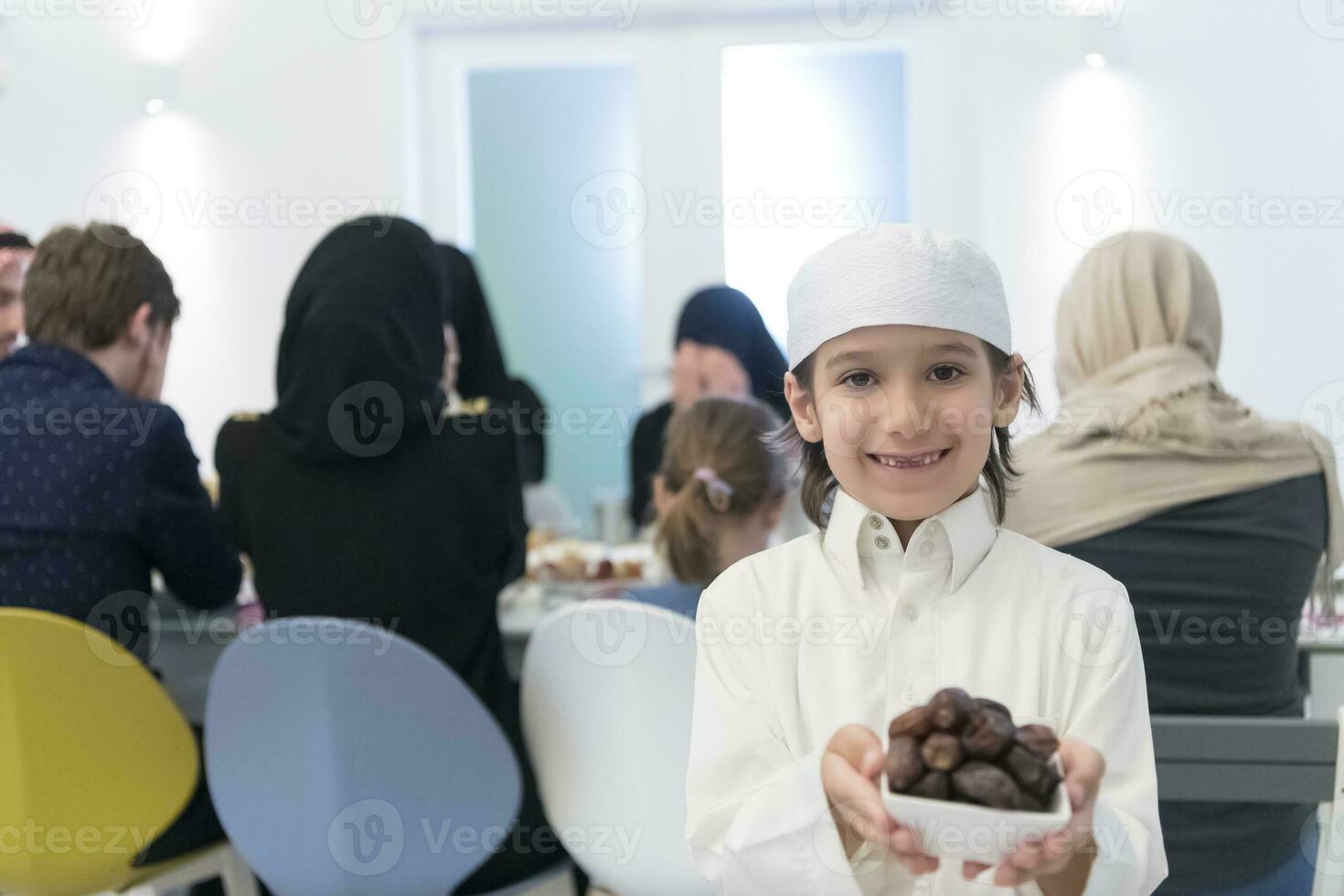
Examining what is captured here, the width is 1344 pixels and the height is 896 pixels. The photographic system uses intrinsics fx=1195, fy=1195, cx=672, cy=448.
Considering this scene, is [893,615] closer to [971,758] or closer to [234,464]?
[971,758]

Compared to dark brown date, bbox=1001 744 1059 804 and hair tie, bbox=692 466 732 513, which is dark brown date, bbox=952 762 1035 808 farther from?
hair tie, bbox=692 466 732 513

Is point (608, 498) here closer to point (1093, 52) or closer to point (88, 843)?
point (88, 843)

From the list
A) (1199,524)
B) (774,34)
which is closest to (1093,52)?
(774,34)

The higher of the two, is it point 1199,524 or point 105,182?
point 105,182

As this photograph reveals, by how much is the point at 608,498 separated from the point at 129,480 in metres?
1.15

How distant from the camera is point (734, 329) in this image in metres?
2.82

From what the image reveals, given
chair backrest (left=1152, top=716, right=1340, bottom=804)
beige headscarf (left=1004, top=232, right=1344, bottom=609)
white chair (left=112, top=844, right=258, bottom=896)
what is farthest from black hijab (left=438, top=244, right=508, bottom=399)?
chair backrest (left=1152, top=716, right=1340, bottom=804)

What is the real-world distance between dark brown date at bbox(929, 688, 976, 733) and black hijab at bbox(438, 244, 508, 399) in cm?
228

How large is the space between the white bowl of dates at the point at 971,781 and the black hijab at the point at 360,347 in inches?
44.4

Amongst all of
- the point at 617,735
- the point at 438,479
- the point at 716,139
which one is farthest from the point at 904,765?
the point at 716,139

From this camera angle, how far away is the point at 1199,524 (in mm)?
1445

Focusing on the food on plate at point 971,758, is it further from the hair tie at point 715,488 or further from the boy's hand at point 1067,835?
the hair tie at point 715,488

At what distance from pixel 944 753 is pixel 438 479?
3.78ft

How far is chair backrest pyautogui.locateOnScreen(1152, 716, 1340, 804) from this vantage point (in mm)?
1192
